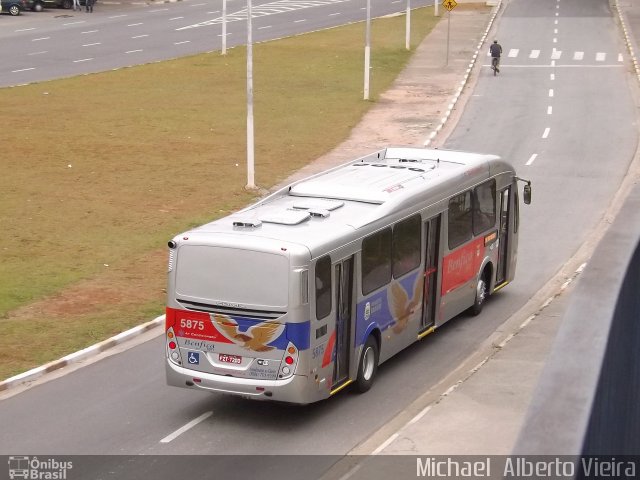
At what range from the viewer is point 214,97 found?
43750 millimetres

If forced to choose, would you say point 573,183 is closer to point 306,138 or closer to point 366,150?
point 366,150

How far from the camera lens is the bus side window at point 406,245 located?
54.1 ft

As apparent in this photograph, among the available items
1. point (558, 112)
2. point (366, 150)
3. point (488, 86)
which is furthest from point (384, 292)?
point (488, 86)

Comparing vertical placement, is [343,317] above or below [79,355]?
above

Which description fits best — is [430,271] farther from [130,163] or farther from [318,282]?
[130,163]

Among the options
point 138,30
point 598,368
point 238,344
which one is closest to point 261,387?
point 238,344

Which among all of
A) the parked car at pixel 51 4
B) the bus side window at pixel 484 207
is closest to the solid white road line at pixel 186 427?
the bus side window at pixel 484 207

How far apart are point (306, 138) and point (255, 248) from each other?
22.6 m

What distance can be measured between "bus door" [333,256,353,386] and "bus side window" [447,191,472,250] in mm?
3550

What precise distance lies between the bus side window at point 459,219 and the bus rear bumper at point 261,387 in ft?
16.1

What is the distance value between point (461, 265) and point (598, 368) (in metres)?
13.3

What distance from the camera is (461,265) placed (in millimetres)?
18859

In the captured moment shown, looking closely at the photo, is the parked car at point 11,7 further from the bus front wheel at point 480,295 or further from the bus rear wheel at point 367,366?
the bus rear wheel at point 367,366

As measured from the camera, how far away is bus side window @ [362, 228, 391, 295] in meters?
15.6
